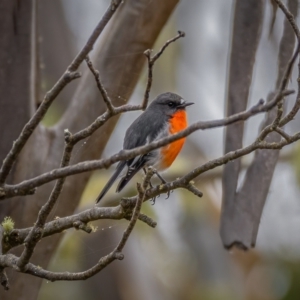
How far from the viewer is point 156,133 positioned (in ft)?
11.8

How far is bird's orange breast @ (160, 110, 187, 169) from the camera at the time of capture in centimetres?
349

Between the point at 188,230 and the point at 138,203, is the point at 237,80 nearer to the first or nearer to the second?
the point at 138,203

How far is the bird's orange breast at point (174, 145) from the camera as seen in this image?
11.5 feet

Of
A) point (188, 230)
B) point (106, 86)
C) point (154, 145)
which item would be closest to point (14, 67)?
point (106, 86)

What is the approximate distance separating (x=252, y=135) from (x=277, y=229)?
233 centimetres

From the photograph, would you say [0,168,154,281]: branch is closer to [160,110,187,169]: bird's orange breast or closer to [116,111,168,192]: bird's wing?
[116,111,168,192]: bird's wing

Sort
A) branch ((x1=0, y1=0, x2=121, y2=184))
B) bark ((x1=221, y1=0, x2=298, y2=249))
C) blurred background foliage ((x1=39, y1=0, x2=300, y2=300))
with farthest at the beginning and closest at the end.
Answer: blurred background foliage ((x1=39, y1=0, x2=300, y2=300)), bark ((x1=221, y1=0, x2=298, y2=249)), branch ((x1=0, y1=0, x2=121, y2=184))

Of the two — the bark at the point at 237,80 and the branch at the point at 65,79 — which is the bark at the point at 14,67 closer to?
the bark at the point at 237,80

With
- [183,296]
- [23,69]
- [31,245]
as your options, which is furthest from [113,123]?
[183,296]

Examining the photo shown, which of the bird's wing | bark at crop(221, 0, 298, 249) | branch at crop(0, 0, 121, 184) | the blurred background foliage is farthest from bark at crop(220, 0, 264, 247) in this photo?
the blurred background foliage

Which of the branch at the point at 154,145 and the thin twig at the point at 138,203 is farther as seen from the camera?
the thin twig at the point at 138,203

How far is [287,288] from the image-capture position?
7.94 m

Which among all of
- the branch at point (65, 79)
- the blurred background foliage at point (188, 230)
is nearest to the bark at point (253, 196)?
the branch at point (65, 79)

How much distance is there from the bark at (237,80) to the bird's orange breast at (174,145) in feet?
0.91
